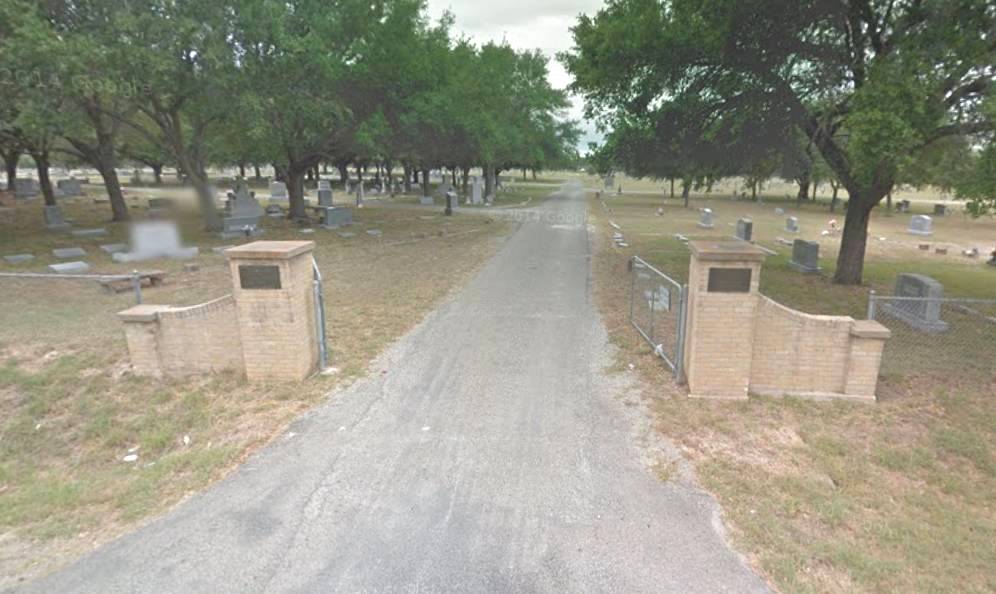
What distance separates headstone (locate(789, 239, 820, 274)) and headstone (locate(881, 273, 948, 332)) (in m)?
3.86

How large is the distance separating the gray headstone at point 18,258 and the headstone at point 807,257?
19978 mm

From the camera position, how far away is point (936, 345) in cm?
759

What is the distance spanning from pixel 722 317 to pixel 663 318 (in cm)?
289

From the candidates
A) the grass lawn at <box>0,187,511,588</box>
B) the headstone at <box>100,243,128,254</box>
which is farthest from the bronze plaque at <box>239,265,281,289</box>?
the headstone at <box>100,243,128,254</box>

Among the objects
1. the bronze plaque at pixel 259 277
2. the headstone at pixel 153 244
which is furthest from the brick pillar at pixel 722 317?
the headstone at pixel 153 244

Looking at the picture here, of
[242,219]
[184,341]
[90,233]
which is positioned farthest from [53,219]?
[184,341]

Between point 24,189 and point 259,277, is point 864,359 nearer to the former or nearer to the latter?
point 259,277

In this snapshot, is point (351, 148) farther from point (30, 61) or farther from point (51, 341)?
point (51, 341)

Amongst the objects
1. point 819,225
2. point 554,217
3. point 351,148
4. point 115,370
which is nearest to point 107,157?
A: point 351,148

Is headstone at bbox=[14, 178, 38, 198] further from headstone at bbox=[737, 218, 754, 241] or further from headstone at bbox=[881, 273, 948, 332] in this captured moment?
headstone at bbox=[881, 273, 948, 332]

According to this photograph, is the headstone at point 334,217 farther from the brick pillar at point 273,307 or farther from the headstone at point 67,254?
the brick pillar at point 273,307

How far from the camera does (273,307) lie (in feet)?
17.9

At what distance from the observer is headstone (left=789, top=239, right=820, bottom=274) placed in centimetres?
1355

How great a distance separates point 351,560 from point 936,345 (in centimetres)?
870
